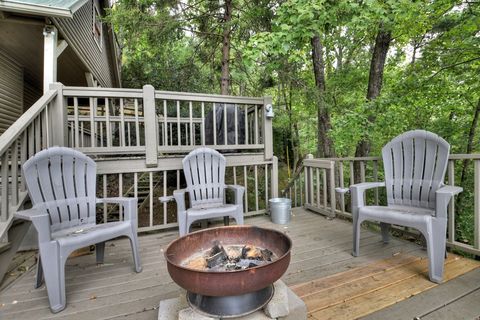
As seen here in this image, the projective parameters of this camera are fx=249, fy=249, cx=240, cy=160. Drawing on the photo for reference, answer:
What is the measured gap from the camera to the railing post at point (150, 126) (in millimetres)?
3188

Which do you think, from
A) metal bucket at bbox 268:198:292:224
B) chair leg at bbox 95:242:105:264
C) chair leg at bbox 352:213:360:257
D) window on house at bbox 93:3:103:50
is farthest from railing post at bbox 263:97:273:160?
window on house at bbox 93:3:103:50

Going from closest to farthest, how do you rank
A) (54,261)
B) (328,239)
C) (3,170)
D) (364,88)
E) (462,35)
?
(54,261), (3,170), (328,239), (462,35), (364,88)

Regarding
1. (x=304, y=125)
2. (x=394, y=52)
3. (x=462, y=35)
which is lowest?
(x=304, y=125)

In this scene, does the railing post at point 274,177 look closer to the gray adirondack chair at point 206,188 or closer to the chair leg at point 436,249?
the gray adirondack chair at point 206,188

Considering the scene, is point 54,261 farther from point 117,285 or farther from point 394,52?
point 394,52

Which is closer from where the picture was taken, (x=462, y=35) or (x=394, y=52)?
(x=462, y=35)

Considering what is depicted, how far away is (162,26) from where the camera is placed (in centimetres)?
509

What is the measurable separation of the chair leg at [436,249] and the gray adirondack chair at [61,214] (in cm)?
250

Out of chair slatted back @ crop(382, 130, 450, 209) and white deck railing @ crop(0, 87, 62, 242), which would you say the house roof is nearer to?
white deck railing @ crop(0, 87, 62, 242)

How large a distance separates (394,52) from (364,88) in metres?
2.22

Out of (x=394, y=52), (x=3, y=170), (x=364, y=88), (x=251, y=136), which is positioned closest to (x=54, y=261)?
(x=3, y=170)

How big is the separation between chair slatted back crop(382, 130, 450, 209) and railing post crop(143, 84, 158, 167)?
2723 millimetres

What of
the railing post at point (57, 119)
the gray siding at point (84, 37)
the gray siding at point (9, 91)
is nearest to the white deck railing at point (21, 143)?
the railing post at point (57, 119)

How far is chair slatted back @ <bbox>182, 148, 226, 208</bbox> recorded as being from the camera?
301 cm
